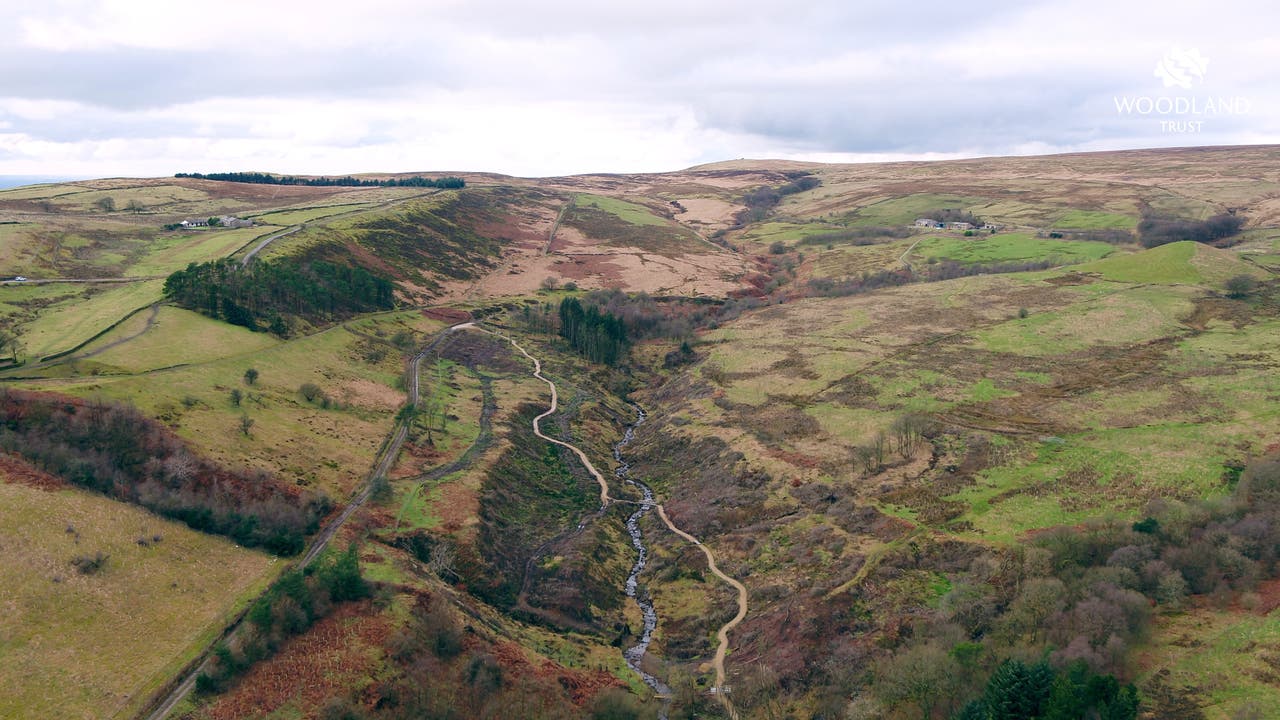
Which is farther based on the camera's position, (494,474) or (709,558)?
(494,474)

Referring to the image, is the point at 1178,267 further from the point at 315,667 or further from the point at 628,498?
the point at 315,667

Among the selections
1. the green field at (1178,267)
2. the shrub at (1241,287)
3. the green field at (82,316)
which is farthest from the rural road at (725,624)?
the green field at (1178,267)

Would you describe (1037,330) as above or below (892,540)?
above

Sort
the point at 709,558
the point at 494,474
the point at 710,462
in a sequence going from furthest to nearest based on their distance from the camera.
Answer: the point at 710,462 < the point at 494,474 < the point at 709,558

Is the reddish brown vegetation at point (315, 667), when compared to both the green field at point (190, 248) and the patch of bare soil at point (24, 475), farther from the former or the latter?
the green field at point (190, 248)

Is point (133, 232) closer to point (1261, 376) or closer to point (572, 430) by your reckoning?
point (572, 430)

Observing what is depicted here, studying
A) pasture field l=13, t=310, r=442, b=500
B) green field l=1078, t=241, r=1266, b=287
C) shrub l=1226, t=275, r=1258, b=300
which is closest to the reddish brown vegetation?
pasture field l=13, t=310, r=442, b=500

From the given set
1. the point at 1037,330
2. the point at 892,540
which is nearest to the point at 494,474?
the point at 892,540

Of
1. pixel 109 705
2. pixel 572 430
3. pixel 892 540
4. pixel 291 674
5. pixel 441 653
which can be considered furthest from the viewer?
pixel 572 430

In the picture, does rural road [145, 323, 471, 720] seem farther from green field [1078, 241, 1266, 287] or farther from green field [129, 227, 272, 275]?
green field [1078, 241, 1266, 287]
